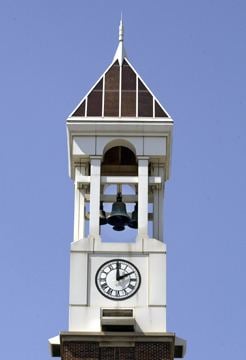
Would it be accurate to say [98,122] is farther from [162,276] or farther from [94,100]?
[162,276]

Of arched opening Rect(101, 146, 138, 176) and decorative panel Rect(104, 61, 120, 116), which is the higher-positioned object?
decorative panel Rect(104, 61, 120, 116)

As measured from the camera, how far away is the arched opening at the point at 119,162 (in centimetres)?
5862

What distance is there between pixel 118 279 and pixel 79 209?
3.38 metres

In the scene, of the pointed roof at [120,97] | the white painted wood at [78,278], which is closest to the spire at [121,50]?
the pointed roof at [120,97]

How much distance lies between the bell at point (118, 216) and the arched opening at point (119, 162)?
1.68 meters

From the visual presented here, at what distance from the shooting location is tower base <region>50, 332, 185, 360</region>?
53.5 m

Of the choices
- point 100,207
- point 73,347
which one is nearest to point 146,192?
point 100,207

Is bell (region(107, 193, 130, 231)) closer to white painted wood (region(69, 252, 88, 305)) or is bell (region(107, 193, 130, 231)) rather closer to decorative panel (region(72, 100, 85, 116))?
white painted wood (region(69, 252, 88, 305))

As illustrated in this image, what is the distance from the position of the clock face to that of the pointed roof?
561cm

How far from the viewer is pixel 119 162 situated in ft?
193

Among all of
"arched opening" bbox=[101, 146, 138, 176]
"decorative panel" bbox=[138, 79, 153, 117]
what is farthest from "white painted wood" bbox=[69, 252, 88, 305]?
"decorative panel" bbox=[138, 79, 153, 117]

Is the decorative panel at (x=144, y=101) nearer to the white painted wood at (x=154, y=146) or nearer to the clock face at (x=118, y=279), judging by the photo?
the white painted wood at (x=154, y=146)

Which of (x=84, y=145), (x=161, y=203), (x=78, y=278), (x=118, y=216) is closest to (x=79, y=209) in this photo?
(x=118, y=216)

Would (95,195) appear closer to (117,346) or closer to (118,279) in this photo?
(118,279)
